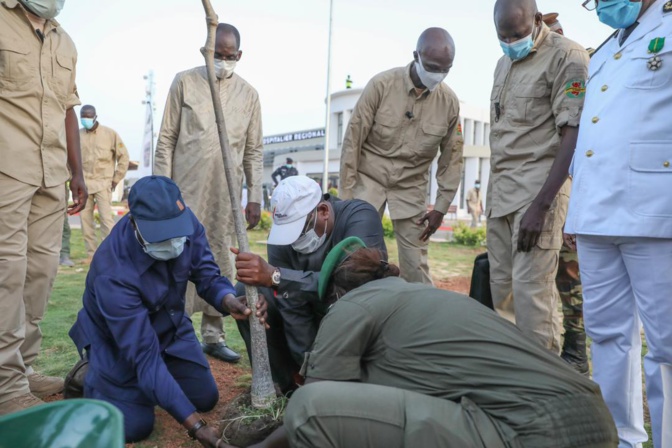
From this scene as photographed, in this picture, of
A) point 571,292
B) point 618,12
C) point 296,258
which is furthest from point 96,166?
point 618,12

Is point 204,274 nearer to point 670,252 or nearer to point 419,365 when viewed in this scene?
point 419,365

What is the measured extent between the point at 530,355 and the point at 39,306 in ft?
8.68

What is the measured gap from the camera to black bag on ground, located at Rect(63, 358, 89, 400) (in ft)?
10.1

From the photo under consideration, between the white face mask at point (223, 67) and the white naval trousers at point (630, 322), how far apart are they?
2.63 m

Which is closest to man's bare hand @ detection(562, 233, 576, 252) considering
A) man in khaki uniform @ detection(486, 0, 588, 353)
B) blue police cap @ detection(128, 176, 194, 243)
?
man in khaki uniform @ detection(486, 0, 588, 353)

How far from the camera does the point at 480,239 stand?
13.6m

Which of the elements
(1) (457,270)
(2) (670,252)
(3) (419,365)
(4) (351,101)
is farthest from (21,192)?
(4) (351,101)

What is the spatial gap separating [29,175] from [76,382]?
3.71ft

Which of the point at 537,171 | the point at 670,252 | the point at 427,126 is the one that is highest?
the point at 427,126

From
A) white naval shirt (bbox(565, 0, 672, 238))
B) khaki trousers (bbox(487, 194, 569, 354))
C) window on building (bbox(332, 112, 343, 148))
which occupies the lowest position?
khaki trousers (bbox(487, 194, 569, 354))

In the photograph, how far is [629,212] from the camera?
2.37 m

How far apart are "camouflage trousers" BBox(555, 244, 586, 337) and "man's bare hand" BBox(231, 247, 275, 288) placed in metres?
2.11

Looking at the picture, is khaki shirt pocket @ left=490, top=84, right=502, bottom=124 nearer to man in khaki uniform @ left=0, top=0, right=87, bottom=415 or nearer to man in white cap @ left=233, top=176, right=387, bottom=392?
man in white cap @ left=233, top=176, right=387, bottom=392

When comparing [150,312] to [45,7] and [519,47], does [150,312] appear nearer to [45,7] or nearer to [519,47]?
[45,7]
